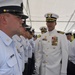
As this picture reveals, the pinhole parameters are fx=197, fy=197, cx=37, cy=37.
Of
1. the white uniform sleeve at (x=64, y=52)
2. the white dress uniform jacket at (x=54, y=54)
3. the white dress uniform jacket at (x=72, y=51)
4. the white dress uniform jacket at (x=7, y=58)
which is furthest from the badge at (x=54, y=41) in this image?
the white dress uniform jacket at (x=7, y=58)

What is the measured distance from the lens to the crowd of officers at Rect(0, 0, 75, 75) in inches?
52.4

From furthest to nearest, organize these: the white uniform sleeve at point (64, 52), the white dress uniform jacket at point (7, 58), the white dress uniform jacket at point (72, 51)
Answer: the white dress uniform jacket at point (72, 51) → the white uniform sleeve at point (64, 52) → the white dress uniform jacket at point (7, 58)

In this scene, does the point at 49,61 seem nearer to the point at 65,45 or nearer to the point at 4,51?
the point at 65,45

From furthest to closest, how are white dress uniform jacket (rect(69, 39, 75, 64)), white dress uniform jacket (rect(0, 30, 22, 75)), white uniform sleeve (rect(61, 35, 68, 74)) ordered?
white dress uniform jacket (rect(69, 39, 75, 64))
white uniform sleeve (rect(61, 35, 68, 74))
white dress uniform jacket (rect(0, 30, 22, 75))

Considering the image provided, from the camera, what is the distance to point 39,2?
6.36m

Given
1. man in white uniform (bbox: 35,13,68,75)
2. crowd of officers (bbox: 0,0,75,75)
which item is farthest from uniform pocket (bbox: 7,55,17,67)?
man in white uniform (bbox: 35,13,68,75)

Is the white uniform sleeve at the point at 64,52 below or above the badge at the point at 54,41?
below

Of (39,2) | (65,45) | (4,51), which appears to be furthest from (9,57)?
(39,2)

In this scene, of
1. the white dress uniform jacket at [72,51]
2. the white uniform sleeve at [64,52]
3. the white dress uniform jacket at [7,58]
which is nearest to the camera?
the white dress uniform jacket at [7,58]

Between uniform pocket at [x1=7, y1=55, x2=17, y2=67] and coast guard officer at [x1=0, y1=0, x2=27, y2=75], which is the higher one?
coast guard officer at [x1=0, y1=0, x2=27, y2=75]

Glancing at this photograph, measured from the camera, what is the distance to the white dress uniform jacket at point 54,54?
3150 millimetres

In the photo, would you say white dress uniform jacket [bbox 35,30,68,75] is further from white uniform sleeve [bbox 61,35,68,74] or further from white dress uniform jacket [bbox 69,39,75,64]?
white dress uniform jacket [bbox 69,39,75,64]

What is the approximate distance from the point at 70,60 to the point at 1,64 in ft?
10.9

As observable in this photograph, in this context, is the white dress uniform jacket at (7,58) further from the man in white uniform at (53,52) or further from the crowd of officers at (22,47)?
the man in white uniform at (53,52)
